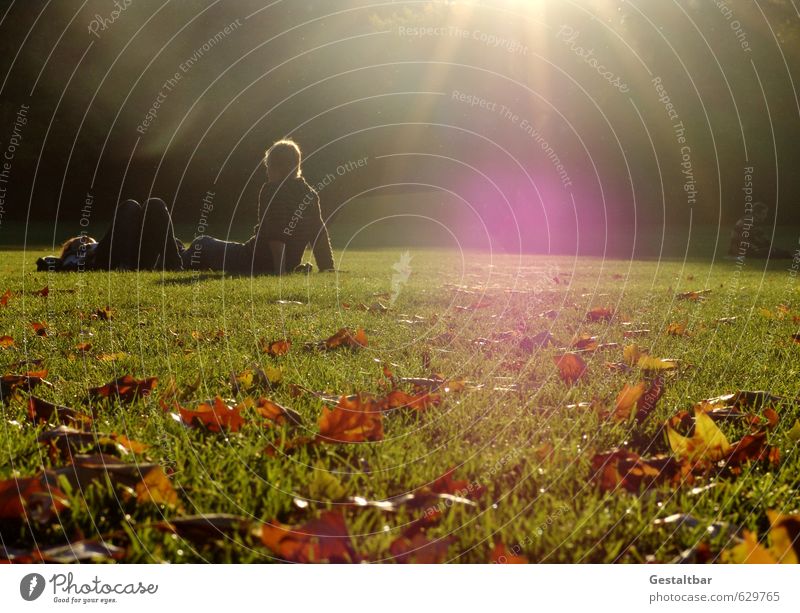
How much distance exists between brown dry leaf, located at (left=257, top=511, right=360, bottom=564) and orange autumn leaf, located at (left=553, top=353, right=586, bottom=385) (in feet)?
5.74

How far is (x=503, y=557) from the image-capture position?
67.2 inches

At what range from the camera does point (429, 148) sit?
33.0 metres

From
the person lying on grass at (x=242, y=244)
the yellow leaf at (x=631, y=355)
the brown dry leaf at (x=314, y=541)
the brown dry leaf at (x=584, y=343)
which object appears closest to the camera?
the brown dry leaf at (x=314, y=541)

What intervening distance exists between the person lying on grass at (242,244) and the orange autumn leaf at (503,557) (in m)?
8.72

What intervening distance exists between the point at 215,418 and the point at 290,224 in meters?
8.49

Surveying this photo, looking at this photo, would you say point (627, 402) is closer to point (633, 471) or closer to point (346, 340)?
point (633, 471)

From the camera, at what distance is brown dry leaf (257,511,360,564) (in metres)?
1.65

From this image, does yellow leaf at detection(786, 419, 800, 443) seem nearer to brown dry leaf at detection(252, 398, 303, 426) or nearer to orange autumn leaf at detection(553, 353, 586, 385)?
orange autumn leaf at detection(553, 353, 586, 385)

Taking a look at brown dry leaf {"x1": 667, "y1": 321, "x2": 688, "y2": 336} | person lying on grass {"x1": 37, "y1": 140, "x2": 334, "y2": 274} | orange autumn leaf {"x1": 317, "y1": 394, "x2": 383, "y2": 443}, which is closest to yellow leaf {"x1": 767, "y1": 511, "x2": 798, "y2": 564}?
orange autumn leaf {"x1": 317, "y1": 394, "x2": 383, "y2": 443}

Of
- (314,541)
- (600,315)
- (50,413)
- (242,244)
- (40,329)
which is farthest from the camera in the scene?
(242,244)

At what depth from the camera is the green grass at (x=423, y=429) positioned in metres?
1.78

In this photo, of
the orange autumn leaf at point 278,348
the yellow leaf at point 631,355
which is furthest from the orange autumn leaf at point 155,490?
the yellow leaf at point 631,355

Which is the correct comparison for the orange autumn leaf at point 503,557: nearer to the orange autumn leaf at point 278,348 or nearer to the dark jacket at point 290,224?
the orange autumn leaf at point 278,348
